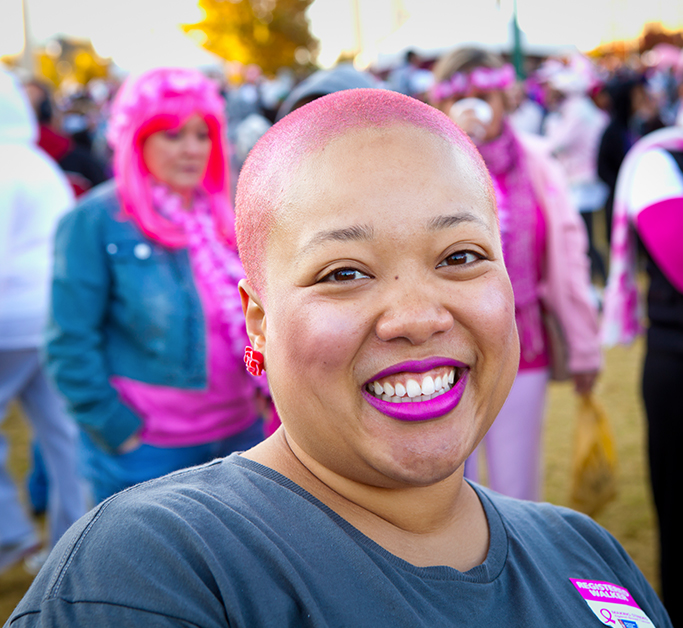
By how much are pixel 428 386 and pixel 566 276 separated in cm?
225

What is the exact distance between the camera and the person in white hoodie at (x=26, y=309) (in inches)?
127

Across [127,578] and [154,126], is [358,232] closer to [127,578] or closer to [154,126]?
[127,578]

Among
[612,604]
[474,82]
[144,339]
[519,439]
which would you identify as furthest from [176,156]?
[612,604]

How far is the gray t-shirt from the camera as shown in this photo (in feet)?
2.77

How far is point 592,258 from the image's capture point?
8.15m

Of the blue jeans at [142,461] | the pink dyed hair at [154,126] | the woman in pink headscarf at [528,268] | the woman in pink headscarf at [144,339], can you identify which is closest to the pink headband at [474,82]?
the woman in pink headscarf at [528,268]

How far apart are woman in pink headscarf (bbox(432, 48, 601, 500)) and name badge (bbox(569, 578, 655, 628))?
179 centimetres

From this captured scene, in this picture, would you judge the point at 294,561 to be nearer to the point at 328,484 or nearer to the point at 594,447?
the point at 328,484

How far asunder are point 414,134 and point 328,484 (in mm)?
535

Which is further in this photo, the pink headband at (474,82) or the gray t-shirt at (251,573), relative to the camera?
the pink headband at (474,82)

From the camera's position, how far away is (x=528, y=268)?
9.86 feet

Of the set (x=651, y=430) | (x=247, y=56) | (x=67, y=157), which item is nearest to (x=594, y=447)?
(x=651, y=430)

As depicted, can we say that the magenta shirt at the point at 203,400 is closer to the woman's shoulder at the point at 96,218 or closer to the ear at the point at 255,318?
the woman's shoulder at the point at 96,218

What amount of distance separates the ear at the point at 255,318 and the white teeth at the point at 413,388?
0.83ft
